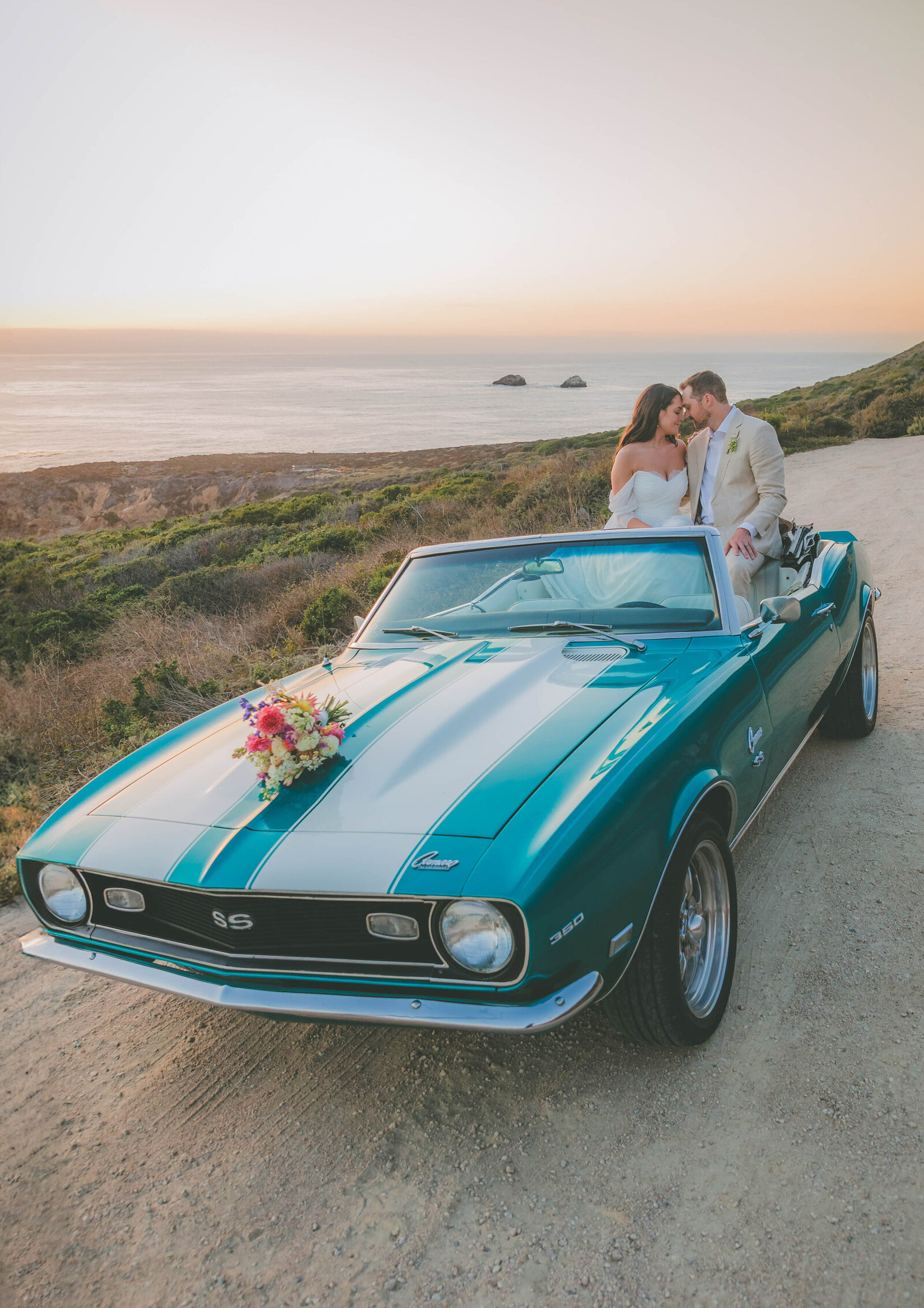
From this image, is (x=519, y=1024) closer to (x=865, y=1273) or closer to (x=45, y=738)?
(x=865, y=1273)

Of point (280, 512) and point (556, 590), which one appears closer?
point (556, 590)

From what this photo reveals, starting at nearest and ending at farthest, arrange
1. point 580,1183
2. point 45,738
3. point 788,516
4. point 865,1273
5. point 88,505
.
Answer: point 865,1273
point 580,1183
point 45,738
point 788,516
point 88,505

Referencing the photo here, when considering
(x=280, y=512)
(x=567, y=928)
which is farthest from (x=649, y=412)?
(x=280, y=512)

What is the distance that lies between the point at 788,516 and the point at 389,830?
10111 mm

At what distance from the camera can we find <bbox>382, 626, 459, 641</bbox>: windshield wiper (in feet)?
11.3

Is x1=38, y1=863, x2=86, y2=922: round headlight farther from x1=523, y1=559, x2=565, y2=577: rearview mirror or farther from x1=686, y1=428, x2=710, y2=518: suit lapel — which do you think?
x1=686, y1=428, x2=710, y2=518: suit lapel

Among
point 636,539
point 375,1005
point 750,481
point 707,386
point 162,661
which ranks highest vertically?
point 707,386

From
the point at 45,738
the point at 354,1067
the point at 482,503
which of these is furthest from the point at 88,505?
the point at 354,1067

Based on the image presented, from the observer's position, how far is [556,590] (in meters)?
3.47

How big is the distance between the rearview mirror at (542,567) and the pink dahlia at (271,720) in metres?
1.44

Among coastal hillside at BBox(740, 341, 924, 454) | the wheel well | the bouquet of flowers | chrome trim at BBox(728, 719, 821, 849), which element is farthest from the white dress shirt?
coastal hillside at BBox(740, 341, 924, 454)

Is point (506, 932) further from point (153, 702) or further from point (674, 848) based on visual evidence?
point (153, 702)

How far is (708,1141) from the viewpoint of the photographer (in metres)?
2.12

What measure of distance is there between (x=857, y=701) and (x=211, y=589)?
10.4 metres
